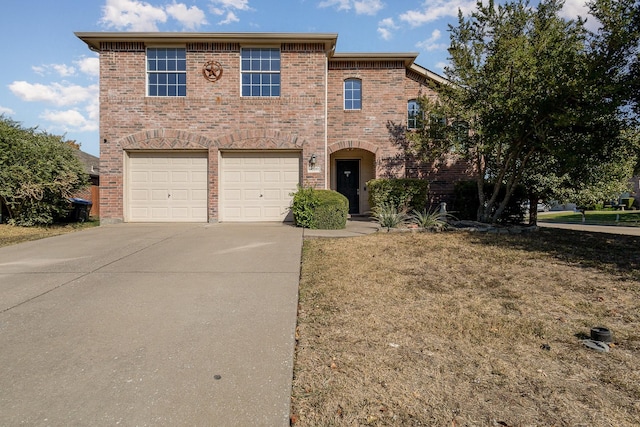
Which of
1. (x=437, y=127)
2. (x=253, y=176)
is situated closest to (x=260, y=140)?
(x=253, y=176)

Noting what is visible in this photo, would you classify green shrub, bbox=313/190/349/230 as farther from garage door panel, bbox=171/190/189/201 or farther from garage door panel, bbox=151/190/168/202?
garage door panel, bbox=151/190/168/202

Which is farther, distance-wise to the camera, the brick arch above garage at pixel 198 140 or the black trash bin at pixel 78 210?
the black trash bin at pixel 78 210

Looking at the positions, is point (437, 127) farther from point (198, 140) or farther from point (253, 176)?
point (198, 140)

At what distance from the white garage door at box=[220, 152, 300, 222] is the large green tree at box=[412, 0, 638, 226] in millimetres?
5289

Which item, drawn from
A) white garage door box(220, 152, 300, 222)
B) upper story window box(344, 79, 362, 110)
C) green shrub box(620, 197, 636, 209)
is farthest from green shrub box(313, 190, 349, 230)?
green shrub box(620, 197, 636, 209)

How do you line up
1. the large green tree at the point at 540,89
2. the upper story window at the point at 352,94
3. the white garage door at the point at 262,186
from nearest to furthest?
1. the large green tree at the point at 540,89
2. the white garage door at the point at 262,186
3. the upper story window at the point at 352,94

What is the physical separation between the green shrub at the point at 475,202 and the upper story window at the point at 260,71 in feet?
24.2

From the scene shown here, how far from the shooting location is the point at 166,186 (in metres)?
12.7

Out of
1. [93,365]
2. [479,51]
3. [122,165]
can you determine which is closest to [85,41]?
[122,165]

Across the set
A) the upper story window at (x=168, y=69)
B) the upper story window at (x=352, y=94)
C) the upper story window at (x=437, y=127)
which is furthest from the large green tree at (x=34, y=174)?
the upper story window at (x=437, y=127)

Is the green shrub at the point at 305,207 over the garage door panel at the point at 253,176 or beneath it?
beneath

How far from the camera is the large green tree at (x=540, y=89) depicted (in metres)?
8.13

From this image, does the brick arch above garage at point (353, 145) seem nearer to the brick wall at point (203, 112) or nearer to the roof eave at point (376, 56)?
the brick wall at point (203, 112)

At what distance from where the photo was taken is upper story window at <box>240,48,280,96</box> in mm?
Answer: 12656
